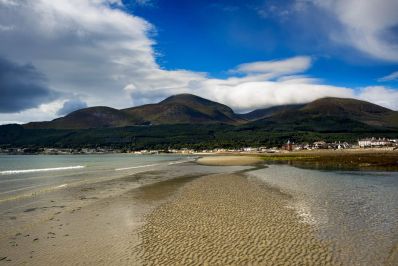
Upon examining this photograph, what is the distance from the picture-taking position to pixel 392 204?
23984 mm

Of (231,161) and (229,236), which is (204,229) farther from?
(231,161)

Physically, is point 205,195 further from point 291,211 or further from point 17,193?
point 17,193

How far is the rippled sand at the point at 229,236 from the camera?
13.1 metres

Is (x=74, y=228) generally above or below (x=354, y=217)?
below

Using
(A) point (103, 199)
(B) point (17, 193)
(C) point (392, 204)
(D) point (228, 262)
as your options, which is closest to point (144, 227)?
(D) point (228, 262)

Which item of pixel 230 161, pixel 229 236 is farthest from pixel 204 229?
pixel 230 161

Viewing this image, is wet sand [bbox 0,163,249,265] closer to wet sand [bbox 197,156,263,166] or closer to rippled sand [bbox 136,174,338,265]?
rippled sand [bbox 136,174,338,265]

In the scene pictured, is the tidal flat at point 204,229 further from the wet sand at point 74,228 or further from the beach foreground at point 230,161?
the beach foreground at point 230,161

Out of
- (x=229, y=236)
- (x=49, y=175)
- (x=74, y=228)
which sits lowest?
(x=74, y=228)

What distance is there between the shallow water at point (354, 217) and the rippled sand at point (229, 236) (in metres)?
0.97

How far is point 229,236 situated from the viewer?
53.1ft

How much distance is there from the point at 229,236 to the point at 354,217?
28.3 ft

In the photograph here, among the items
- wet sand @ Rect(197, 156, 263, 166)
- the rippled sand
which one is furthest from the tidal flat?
wet sand @ Rect(197, 156, 263, 166)

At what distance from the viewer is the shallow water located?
1398 centimetres
